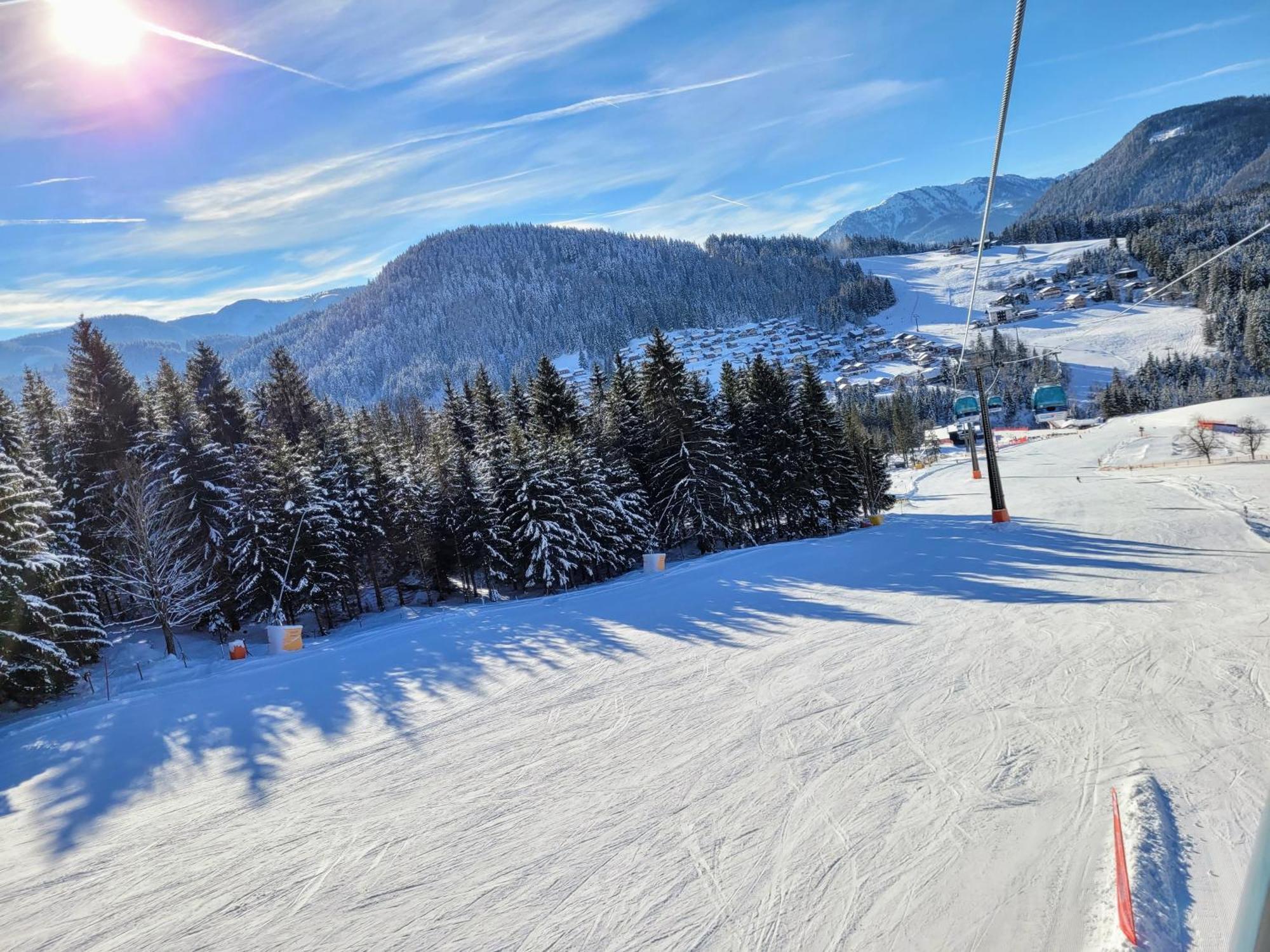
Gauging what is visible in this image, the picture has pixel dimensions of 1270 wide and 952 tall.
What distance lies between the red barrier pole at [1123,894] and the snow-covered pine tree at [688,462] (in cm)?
2554

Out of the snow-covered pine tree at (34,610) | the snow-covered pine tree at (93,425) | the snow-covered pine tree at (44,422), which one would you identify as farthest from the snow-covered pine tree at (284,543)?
the snow-covered pine tree at (44,422)

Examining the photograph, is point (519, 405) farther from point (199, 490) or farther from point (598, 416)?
point (199, 490)

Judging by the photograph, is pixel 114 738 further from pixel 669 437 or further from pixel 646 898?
pixel 669 437

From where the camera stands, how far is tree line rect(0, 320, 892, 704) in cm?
2255

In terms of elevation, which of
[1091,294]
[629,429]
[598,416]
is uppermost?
[1091,294]

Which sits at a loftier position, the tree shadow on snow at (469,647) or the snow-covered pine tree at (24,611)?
the snow-covered pine tree at (24,611)

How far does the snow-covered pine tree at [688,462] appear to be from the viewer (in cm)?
3159

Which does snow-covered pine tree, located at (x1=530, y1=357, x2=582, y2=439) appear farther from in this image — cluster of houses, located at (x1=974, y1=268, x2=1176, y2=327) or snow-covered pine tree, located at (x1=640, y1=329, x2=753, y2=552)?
cluster of houses, located at (x1=974, y1=268, x2=1176, y2=327)

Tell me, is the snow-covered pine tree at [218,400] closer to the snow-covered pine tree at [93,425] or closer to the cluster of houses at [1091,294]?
the snow-covered pine tree at [93,425]

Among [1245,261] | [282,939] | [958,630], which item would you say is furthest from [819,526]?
[1245,261]

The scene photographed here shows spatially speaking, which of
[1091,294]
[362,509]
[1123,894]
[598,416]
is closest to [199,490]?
[362,509]

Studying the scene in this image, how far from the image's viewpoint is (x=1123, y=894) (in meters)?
5.32

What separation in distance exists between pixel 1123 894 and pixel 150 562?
23871 mm

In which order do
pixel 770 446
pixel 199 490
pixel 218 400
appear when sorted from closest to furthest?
pixel 199 490
pixel 218 400
pixel 770 446
